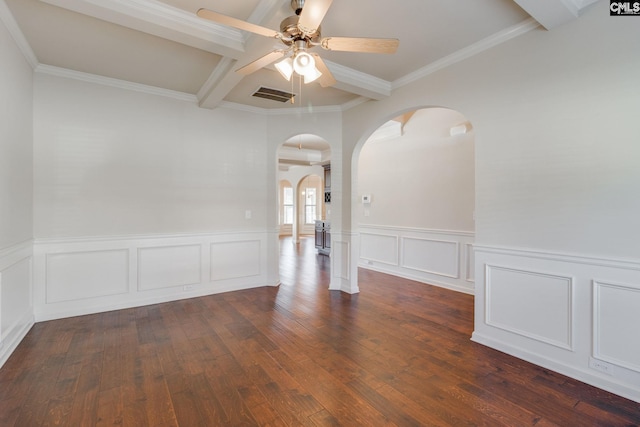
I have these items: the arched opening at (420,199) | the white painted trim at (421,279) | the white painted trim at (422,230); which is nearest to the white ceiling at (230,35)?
the arched opening at (420,199)

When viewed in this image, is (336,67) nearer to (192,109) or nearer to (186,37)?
(186,37)

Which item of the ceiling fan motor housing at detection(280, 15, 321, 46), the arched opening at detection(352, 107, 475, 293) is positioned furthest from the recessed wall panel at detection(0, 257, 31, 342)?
the arched opening at detection(352, 107, 475, 293)

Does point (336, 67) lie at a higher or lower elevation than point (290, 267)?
higher

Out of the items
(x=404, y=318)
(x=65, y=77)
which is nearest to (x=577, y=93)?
(x=404, y=318)

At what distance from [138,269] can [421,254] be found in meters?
4.27

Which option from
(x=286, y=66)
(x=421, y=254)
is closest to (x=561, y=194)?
(x=286, y=66)

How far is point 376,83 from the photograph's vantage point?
367 cm

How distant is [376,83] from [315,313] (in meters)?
2.86

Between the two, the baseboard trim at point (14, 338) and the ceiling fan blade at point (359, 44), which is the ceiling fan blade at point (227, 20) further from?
the baseboard trim at point (14, 338)

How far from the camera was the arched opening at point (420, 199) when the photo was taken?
15.1ft

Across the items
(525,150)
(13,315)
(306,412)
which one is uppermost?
(525,150)

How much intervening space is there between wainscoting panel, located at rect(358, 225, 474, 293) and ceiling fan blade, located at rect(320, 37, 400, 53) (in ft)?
11.1

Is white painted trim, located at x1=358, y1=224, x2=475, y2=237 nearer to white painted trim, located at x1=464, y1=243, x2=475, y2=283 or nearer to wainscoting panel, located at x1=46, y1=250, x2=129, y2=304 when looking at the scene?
white painted trim, located at x1=464, y1=243, x2=475, y2=283

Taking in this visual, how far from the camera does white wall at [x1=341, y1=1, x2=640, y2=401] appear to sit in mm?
2129
